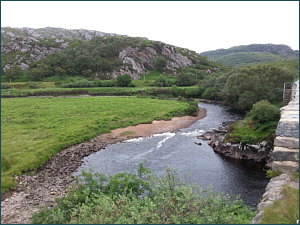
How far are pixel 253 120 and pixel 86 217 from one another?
3255cm

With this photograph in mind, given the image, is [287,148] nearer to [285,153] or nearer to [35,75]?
[285,153]

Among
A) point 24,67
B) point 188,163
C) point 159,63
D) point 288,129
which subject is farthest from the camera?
point 159,63

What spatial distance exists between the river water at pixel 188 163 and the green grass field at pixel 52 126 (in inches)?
219

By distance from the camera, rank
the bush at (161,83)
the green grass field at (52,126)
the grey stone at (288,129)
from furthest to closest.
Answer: the bush at (161,83), the green grass field at (52,126), the grey stone at (288,129)

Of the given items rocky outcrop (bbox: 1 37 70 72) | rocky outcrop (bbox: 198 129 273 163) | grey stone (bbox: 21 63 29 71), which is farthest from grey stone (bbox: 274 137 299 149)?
rocky outcrop (bbox: 1 37 70 72)

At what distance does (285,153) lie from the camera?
19.7 m

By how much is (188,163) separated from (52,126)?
968 inches

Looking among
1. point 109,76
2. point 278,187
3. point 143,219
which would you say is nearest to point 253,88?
point 278,187

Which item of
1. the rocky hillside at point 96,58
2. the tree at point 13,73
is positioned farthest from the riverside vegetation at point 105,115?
the rocky hillside at point 96,58

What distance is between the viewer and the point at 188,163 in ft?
92.0

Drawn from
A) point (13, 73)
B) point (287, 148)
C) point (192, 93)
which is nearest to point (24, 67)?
point (13, 73)

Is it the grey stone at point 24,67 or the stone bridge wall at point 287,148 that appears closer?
the stone bridge wall at point 287,148

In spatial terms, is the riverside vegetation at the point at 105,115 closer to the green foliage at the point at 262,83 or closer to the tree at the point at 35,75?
the green foliage at the point at 262,83

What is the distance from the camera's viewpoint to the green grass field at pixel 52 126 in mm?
24656
